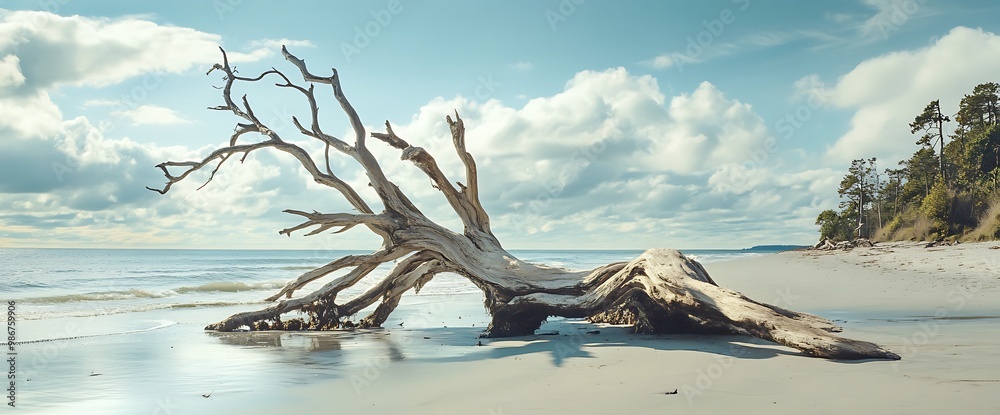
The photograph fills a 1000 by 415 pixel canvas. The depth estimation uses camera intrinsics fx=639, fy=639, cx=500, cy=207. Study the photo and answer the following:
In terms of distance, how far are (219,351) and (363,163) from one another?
3.52 meters

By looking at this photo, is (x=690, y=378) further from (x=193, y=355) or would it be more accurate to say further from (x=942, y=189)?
(x=942, y=189)

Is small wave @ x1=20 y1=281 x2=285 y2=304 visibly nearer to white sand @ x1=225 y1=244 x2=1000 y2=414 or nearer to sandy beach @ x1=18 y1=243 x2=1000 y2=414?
sandy beach @ x1=18 y1=243 x2=1000 y2=414

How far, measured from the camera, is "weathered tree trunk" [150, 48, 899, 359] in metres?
7.25

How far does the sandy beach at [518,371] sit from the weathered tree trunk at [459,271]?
14.3 inches

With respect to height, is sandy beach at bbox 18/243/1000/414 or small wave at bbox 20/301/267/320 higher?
small wave at bbox 20/301/267/320

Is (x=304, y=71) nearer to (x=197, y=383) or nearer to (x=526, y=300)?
(x=526, y=300)

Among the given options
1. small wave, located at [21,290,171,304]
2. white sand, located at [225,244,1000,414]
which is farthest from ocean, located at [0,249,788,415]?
small wave, located at [21,290,171,304]

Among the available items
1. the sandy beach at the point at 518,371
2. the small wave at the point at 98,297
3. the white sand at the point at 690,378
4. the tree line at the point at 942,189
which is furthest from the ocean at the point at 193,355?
the tree line at the point at 942,189

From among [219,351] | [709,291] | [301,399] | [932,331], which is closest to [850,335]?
[932,331]

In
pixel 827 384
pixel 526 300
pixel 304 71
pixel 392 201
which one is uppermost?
pixel 304 71

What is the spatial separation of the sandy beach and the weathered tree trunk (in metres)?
0.36

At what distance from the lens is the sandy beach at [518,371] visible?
4180 millimetres

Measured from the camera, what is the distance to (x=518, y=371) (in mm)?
5527

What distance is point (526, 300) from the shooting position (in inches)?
314
